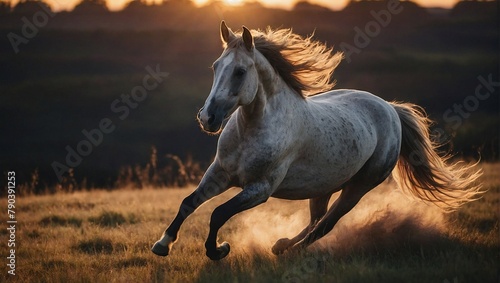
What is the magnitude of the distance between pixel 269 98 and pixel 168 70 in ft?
66.4

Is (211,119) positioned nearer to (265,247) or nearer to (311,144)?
(311,144)

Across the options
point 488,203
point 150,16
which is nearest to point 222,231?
A: point 488,203

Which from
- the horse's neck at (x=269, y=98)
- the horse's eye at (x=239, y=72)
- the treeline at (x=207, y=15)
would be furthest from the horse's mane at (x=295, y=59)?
the treeline at (x=207, y=15)

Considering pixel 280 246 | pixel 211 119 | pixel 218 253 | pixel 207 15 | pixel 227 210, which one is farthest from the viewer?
pixel 207 15

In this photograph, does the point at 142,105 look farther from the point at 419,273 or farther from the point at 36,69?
the point at 419,273

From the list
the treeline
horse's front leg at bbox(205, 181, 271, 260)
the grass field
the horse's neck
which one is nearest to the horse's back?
the horse's neck

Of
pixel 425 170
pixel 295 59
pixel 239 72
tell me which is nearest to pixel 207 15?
pixel 425 170

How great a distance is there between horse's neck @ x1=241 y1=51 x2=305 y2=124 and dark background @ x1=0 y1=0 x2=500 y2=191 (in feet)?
44.0

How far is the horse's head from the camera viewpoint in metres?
4.80

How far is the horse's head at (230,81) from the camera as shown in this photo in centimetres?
480

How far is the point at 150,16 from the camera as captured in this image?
27.8 meters

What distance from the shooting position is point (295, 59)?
602 centimetres

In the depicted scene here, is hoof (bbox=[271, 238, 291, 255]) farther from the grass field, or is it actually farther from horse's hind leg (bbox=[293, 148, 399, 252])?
horse's hind leg (bbox=[293, 148, 399, 252])

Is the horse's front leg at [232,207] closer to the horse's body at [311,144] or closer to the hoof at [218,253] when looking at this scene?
the hoof at [218,253]
